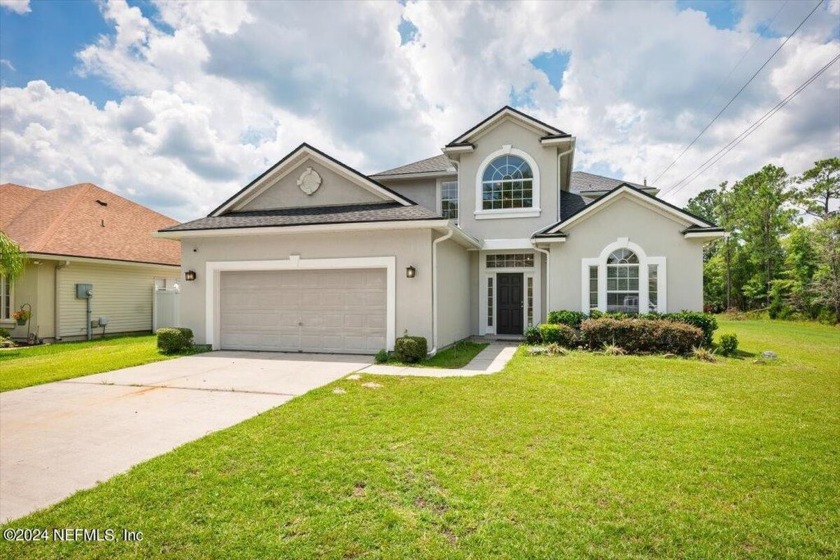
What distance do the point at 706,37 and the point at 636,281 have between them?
7.69m

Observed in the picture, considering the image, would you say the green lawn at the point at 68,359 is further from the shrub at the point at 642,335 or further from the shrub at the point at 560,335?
the shrub at the point at 642,335

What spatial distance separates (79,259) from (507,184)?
15.5m

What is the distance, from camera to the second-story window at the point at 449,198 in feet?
54.6

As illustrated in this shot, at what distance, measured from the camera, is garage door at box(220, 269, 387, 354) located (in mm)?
11469

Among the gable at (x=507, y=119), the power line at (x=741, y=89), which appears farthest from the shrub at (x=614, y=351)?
the power line at (x=741, y=89)

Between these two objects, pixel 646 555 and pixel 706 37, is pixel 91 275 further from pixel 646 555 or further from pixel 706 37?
pixel 706 37

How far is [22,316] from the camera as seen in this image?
14.4 m

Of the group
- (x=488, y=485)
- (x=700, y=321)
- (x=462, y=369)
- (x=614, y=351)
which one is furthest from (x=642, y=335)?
(x=488, y=485)

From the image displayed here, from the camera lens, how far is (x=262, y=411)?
638cm

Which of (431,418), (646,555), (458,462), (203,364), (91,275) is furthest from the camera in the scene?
(91,275)

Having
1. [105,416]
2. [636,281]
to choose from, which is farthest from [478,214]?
[105,416]

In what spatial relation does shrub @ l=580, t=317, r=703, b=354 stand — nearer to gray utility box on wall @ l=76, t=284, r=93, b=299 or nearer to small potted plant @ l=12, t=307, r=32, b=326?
gray utility box on wall @ l=76, t=284, r=93, b=299

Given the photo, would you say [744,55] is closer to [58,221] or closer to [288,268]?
[288,268]

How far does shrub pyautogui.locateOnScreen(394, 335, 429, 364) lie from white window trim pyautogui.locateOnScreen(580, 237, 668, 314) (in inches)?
235
